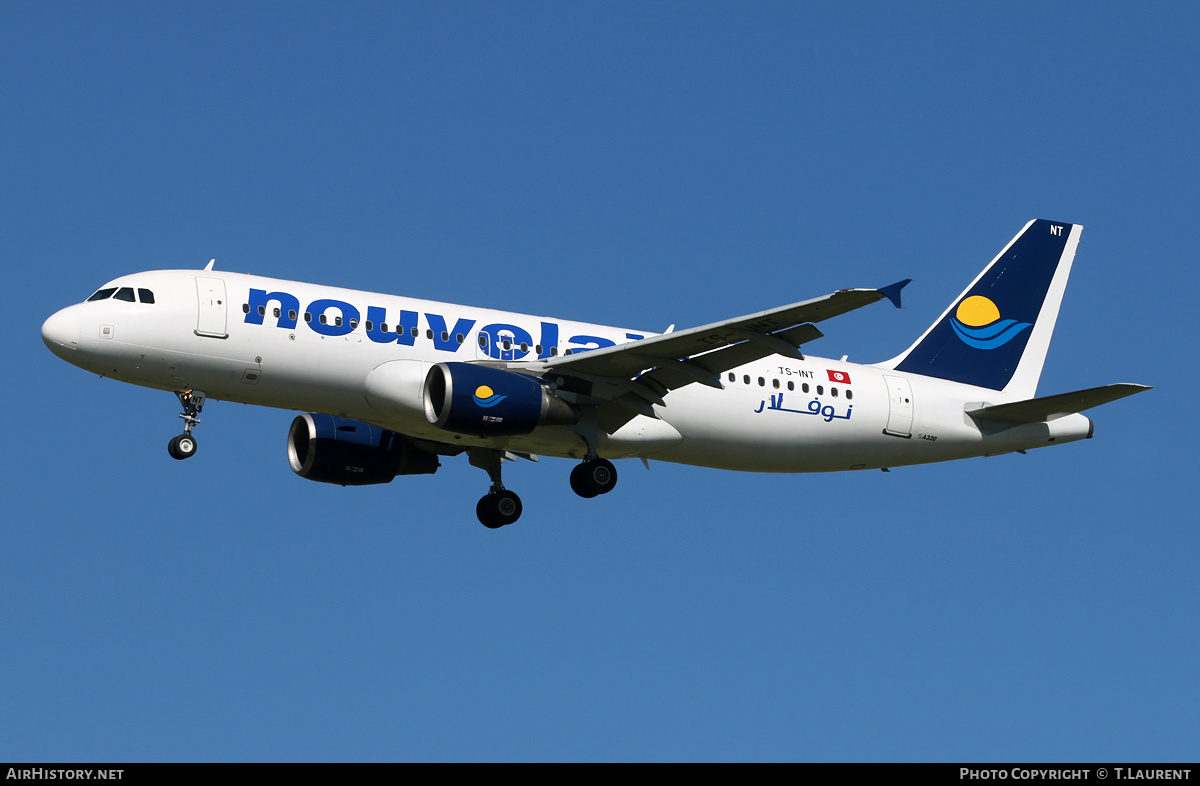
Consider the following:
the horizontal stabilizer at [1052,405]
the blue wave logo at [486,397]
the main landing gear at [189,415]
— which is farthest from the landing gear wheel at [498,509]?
the horizontal stabilizer at [1052,405]

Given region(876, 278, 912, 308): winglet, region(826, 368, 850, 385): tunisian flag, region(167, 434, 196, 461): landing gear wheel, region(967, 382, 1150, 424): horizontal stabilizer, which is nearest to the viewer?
region(876, 278, 912, 308): winglet

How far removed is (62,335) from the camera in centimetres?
2888

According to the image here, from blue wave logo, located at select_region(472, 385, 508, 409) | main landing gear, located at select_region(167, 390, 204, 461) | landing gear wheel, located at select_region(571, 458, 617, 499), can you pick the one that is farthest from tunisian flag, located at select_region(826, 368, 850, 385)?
main landing gear, located at select_region(167, 390, 204, 461)

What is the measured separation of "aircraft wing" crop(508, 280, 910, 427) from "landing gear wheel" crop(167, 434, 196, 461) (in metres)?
7.08

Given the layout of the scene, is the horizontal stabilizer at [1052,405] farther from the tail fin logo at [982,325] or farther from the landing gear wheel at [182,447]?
the landing gear wheel at [182,447]

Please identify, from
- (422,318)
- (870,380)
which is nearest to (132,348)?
(422,318)

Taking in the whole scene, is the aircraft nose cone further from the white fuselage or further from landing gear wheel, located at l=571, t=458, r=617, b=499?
landing gear wheel, located at l=571, t=458, r=617, b=499

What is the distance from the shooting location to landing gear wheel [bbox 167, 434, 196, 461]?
29.6m

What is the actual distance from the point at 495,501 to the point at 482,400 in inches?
233

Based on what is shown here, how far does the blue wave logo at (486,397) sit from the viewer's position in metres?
29.3

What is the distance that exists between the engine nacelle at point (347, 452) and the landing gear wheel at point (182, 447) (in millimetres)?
4551

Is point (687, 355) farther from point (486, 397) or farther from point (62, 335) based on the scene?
point (62, 335)
